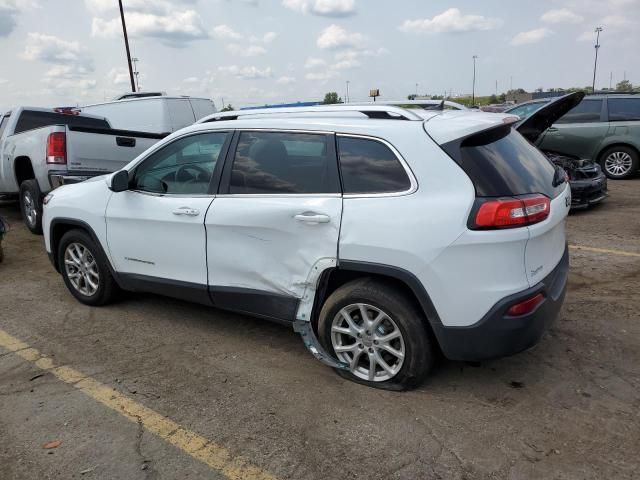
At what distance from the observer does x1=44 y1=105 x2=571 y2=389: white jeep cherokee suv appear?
112 inches

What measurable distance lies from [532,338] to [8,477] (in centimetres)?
283

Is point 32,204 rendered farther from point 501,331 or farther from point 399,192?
point 501,331

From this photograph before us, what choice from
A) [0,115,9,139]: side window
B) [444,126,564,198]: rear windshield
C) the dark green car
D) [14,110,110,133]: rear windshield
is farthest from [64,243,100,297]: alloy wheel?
the dark green car

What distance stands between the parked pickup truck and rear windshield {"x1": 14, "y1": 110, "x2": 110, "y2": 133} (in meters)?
0.02

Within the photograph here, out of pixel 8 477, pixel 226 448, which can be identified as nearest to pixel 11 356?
pixel 8 477

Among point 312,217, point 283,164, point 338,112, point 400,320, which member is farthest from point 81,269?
point 400,320

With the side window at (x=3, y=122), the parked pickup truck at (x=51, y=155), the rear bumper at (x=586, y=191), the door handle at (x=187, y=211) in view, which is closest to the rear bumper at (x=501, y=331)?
the door handle at (x=187, y=211)

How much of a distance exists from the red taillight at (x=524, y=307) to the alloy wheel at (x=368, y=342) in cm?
64

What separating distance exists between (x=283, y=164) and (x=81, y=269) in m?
2.41

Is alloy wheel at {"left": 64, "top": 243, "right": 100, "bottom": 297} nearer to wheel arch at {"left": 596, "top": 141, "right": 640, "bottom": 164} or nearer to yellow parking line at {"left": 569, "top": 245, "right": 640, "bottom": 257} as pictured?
yellow parking line at {"left": 569, "top": 245, "right": 640, "bottom": 257}

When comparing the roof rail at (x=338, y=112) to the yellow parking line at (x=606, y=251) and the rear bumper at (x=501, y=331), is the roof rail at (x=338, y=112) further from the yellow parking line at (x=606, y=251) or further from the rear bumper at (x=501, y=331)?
the yellow parking line at (x=606, y=251)

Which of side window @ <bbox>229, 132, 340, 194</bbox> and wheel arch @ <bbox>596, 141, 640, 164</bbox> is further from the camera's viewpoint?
wheel arch @ <bbox>596, 141, 640, 164</bbox>

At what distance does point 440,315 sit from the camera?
9.73 ft

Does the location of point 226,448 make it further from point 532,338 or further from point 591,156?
point 591,156
